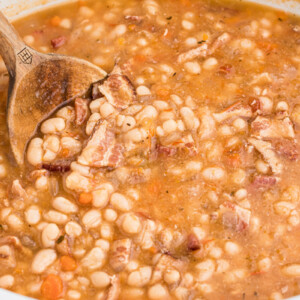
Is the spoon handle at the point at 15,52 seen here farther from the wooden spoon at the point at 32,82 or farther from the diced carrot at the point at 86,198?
the diced carrot at the point at 86,198

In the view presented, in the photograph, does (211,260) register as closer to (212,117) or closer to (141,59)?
(212,117)

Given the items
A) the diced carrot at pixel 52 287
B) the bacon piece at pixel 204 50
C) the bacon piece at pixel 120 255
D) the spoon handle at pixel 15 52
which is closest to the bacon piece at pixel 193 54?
the bacon piece at pixel 204 50

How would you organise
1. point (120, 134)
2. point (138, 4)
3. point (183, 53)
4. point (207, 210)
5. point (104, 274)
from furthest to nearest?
point (138, 4) → point (183, 53) → point (120, 134) → point (207, 210) → point (104, 274)

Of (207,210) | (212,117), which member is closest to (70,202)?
(207,210)

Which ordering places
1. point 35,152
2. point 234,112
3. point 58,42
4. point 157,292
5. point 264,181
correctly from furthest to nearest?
point 58,42
point 234,112
point 35,152
point 264,181
point 157,292

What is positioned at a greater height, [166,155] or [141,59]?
[141,59]

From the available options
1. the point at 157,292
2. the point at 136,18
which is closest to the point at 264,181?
the point at 157,292

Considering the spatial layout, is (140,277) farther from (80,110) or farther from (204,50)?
(204,50)

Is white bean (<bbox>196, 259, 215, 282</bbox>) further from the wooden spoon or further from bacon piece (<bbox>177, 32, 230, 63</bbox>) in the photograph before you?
bacon piece (<bbox>177, 32, 230, 63</bbox>)
